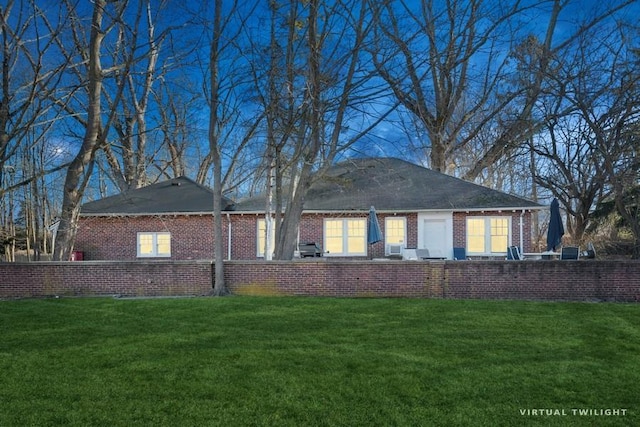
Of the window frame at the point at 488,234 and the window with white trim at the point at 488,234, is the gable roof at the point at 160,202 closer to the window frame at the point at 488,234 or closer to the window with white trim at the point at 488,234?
the window frame at the point at 488,234

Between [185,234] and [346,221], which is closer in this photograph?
[346,221]

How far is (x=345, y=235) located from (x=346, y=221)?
599 millimetres

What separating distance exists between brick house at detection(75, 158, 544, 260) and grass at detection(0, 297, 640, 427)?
9116mm

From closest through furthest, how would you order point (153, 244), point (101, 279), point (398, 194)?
point (101, 279), point (398, 194), point (153, 244)

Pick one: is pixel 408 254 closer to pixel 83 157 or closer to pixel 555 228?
pixel 555 228

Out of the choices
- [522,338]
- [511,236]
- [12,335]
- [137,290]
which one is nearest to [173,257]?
[137,290]

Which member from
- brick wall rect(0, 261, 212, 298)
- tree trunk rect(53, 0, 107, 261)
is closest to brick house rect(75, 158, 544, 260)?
tree trunk rect(53, 0, 107, 261)

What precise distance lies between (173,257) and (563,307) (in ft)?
50.8

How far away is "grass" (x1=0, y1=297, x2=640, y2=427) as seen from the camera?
4.22 m

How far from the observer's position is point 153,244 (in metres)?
20.2

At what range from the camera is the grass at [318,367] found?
4219mm

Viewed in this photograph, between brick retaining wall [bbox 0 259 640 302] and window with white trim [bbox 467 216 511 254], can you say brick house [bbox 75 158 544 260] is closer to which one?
window with white trim [bbox 467 216 511 254]

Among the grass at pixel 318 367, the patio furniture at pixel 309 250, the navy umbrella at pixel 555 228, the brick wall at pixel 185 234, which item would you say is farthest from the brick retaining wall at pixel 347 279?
the brick wall at pixel 185 234

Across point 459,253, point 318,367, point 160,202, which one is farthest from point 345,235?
point 318,367
